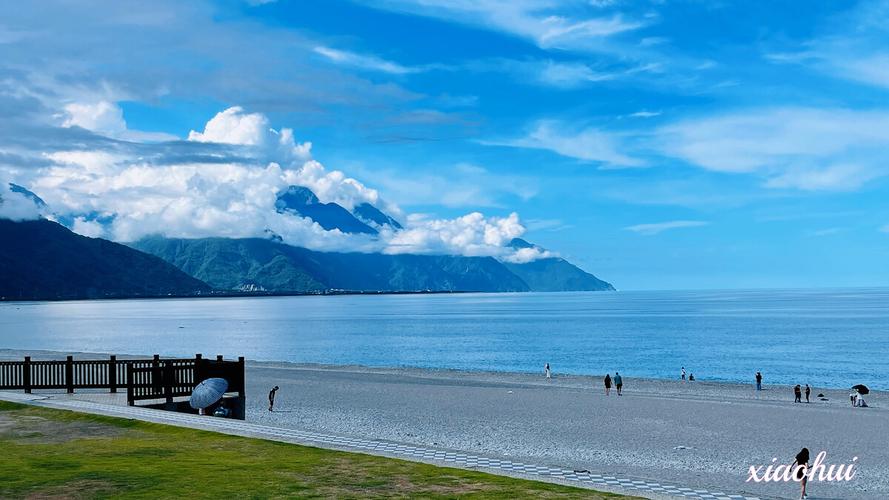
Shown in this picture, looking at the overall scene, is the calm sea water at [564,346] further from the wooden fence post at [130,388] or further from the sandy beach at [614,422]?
the wooden fence post at [130,388]

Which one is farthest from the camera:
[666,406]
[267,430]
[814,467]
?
[666,406]

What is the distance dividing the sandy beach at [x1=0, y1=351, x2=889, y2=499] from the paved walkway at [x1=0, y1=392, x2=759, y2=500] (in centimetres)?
187

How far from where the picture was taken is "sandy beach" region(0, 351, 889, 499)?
23547 mm

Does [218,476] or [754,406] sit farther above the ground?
[218,476]

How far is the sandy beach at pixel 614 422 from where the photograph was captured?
23547mm

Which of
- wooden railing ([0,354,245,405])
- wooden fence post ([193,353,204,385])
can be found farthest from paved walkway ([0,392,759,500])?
wooden fence post ([193,353,204,385])

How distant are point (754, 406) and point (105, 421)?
33.1 m

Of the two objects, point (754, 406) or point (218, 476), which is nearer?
point (218, 476)

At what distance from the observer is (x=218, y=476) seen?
15062 mm

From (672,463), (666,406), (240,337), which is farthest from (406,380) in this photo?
(240,337)

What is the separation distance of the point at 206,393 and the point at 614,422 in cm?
1781

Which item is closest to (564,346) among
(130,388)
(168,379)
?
(168,379)

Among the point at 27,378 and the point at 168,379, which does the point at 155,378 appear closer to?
the point at 168,379

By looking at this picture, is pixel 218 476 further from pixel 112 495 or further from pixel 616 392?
pixel 616 392
